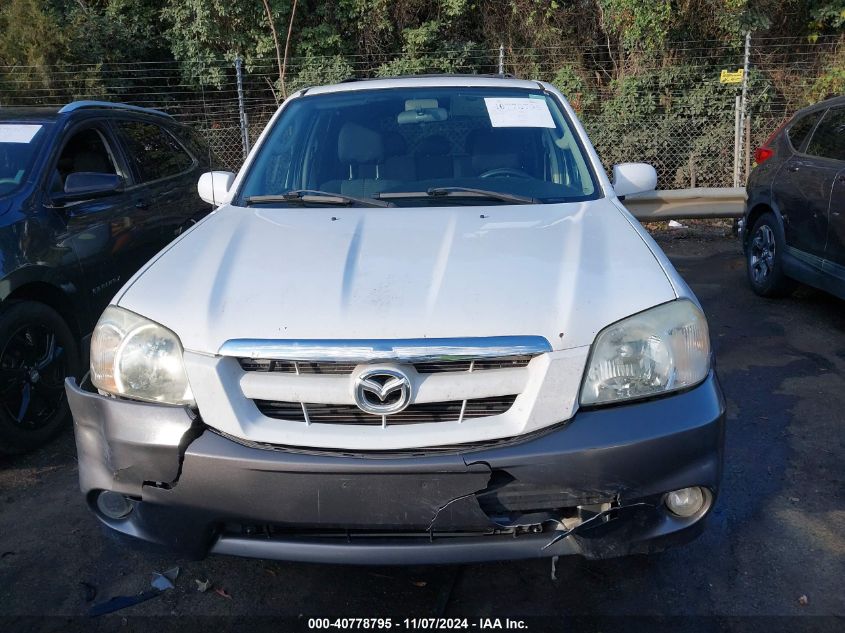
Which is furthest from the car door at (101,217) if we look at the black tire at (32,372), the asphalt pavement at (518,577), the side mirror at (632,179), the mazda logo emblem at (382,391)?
the side mirror at (632,179)

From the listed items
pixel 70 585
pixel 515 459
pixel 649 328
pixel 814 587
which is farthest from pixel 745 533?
pixel 70 585

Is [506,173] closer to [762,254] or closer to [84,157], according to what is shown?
[84,157]

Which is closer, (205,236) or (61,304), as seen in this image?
(205,236)

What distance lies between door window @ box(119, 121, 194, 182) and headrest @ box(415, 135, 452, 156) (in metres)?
2.42

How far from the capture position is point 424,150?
3.66 meters

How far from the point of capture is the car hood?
230 centimetres

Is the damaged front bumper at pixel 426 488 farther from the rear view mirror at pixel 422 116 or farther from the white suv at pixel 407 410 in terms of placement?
the rear view mirror at pixel 422 116

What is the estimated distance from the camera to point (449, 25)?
13656 millimetres

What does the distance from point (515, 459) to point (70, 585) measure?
1851mm

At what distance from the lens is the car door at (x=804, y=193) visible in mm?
5652

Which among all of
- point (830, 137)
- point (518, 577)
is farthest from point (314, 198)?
point (830, 137)

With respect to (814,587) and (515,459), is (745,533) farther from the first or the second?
(515,459)

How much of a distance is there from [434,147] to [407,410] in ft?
5.85

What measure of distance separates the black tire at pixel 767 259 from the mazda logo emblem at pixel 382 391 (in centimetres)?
506
